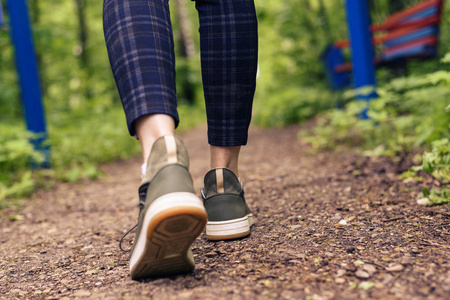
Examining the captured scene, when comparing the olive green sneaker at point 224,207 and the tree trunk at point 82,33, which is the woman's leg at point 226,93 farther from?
the tree trunk at point 82,33

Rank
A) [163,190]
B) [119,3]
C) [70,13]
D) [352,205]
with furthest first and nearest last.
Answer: [70,13]
[352,205]
[119,3]
[163,190]

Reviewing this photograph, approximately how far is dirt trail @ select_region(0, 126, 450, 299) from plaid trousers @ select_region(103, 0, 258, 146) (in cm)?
41

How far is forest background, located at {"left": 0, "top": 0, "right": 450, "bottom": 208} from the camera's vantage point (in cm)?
273

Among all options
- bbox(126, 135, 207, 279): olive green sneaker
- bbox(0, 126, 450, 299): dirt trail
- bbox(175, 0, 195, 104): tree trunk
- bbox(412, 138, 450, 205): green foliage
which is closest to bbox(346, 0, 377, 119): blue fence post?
bbox(0, 126, 450, 299): dirt trail

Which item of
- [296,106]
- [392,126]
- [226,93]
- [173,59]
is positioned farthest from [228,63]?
[296,106]

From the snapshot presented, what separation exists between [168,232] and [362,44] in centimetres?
327

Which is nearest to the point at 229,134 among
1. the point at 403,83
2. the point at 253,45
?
the point at 253,45

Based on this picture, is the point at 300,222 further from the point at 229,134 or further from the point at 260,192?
the point at 260,192

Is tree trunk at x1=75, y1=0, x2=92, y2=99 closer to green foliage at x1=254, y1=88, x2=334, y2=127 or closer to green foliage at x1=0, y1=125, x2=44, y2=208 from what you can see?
green foliage at x1=254, y1=88, x2=334, y2=127

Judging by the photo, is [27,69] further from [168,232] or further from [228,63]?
[168,232]

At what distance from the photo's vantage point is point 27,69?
406cm

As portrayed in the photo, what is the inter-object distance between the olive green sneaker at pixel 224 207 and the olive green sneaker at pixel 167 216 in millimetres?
290

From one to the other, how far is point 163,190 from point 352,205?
1027mm

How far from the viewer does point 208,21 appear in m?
1.28
